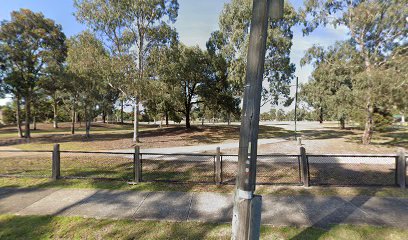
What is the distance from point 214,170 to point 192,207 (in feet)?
8.15

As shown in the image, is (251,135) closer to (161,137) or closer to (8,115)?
(161,137)

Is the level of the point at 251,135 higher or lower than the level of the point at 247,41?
lower

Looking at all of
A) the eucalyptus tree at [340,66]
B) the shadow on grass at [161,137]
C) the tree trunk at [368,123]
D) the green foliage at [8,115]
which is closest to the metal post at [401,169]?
the eucalyptus tree at [340,66]

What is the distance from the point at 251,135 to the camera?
8.36 feet

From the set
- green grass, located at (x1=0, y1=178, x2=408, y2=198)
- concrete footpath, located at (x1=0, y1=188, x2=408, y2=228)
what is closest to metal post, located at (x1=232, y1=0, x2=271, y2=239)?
concrete footpath, located at (x1=0, y1=188, x2=408, y2=228)

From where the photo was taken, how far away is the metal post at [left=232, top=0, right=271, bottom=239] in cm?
253

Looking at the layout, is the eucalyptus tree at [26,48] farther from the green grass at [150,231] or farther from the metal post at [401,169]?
the metal post at [401,169]

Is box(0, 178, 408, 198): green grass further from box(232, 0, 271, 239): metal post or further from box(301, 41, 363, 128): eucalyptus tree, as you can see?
box(301, 41, 363, 128): eucalyptus tree

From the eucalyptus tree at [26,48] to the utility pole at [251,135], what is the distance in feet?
76.9

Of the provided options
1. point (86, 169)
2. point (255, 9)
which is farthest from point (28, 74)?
point (255, 9)

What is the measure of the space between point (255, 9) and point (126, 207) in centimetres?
461

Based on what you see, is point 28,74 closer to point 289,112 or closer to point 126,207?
point 126,207

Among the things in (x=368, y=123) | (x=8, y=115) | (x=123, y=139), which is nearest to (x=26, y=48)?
(x=123, y=139)

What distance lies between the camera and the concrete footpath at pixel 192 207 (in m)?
4.04
